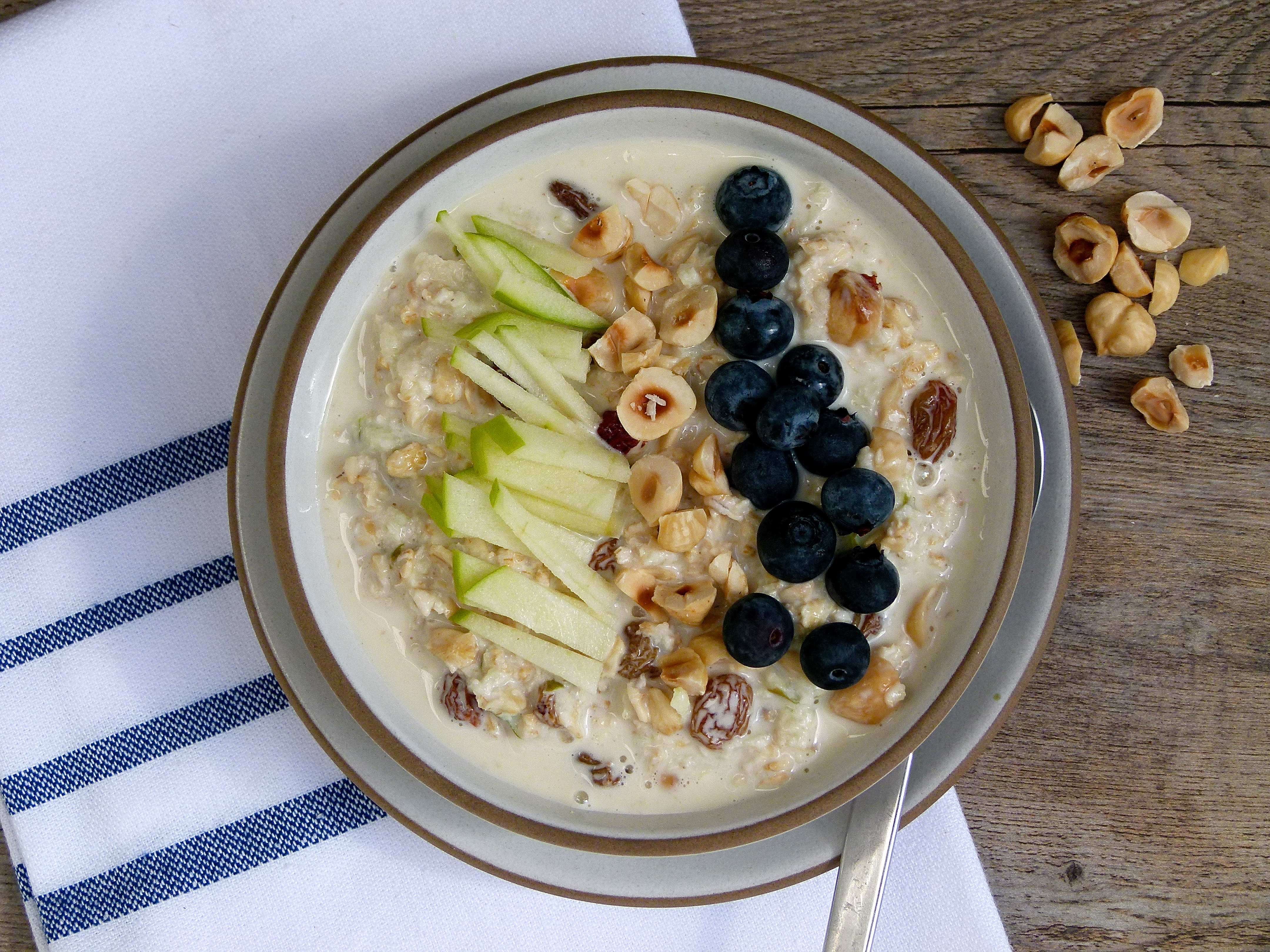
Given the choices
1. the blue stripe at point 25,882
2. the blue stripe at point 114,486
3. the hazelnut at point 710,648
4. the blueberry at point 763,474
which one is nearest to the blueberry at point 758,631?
the hazelnut at point 710,648

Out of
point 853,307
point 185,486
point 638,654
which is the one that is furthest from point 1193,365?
point 185,486

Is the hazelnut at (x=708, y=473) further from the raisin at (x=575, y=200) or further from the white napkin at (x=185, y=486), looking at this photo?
the white napkin at (x=185, y=486)

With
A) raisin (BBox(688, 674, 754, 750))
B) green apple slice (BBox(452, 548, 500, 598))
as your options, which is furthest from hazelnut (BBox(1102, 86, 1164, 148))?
green apple slice (BBox(452, 548, 500, 598))

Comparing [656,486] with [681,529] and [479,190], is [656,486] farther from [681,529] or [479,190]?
[479,190]

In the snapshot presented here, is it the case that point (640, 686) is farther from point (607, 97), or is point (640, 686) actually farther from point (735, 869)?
point (607, 97)

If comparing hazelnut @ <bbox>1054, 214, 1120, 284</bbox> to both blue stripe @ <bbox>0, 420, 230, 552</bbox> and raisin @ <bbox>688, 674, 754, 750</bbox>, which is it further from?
blue stripe @ <bbox>0, 420, 230, 552</bbox>

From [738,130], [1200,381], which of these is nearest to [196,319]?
[738,130]
